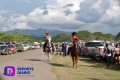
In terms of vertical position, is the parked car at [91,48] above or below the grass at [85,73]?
above

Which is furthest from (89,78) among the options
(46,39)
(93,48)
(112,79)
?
(93,48)

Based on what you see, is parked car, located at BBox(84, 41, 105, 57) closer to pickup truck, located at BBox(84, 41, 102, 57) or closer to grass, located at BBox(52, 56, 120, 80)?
pickup truck, located at BBox(84, 41, 102, 57)

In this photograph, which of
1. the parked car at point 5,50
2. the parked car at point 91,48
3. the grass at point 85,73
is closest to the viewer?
the grass at point 85,73

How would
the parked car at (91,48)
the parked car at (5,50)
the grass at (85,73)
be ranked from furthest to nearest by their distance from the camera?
1. the parked car at (5,50)
2. the parked car at (91,48)
3. the grass at (85,73)

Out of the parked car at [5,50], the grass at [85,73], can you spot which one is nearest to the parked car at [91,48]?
the grass at [85,73]

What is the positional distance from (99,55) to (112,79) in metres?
14.2

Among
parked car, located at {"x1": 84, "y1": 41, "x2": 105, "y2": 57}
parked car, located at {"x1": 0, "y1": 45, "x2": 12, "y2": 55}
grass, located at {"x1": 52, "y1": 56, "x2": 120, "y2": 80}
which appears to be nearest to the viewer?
grass, located at {"x1": 52, "y1": 56, "x2": 120, "y2": 80}

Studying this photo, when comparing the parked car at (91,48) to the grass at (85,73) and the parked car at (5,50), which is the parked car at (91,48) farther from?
the parked car at (5,50)

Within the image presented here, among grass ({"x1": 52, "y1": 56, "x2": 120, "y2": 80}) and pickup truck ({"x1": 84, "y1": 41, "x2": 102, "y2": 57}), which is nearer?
grass ({"x1": 52, "y1": 56, "x2": 120, "y2": 80})

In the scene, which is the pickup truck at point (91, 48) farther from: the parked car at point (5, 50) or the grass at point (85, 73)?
the parked car at point (5, 50)

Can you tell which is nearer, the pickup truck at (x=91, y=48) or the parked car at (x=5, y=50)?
the pickup truck at (x=91, y=48)

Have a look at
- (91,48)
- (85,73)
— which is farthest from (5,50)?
(85,73)

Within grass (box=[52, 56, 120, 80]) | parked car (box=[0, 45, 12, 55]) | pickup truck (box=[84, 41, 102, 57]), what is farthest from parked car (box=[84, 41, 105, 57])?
parked car (box=[0, 45, 12, 55])

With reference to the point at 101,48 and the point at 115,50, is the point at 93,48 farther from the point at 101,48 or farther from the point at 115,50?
the point at 115,50
